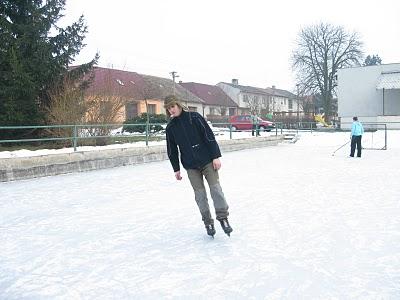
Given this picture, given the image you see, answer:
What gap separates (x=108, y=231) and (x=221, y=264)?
1.88m

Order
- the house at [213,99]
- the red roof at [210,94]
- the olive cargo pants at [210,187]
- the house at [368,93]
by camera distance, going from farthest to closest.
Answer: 1. the red roof at [210,94]
2. the house at [213,99]
3. the house at [368,93]
4. the olive cargo pants at [210,187]

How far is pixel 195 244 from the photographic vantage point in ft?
15.0

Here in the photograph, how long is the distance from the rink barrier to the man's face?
6706 millimetres

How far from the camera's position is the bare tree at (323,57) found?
1914 inches

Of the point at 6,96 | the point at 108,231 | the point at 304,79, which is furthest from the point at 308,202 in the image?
the point at 304,79

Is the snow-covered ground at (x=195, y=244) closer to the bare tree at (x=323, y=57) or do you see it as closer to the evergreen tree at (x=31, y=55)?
the evergreen tree at (x=31, y=55)

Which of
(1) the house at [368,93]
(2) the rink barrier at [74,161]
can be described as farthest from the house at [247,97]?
(2) the rink barrier at [74,161]

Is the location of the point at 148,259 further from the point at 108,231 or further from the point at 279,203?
the point at 279,203

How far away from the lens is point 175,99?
14.8 ft

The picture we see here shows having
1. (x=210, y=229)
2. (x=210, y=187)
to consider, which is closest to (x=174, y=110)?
(x=210, y=187)

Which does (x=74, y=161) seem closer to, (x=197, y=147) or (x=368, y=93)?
(x=197, y=147)

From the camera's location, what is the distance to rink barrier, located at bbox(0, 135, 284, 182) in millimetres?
9938

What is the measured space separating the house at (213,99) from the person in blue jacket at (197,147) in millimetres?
50604

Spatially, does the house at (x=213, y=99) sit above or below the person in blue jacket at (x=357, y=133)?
above
